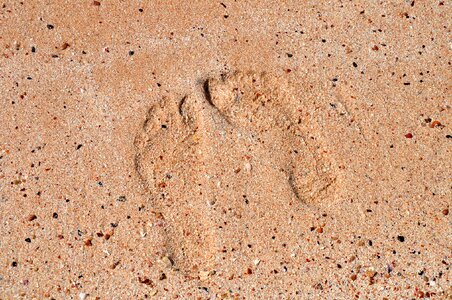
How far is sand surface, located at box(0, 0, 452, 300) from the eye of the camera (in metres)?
3.38

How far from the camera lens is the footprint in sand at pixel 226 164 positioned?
11.2 feet

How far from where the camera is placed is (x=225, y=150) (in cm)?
350

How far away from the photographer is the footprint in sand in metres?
3.42

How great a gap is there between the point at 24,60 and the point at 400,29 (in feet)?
7.91

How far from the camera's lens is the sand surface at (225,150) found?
338 centimetres

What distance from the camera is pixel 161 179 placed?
3496 millimetres

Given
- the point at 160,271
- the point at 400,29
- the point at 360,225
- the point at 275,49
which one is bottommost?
the point at 160,271

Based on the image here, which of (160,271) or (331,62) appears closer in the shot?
(160,271)

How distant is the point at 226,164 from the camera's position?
3.48 m

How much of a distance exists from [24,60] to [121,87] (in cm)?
66

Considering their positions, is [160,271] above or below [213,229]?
below

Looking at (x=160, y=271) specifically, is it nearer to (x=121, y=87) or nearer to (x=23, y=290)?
(x=23, y=290)

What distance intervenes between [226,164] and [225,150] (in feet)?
0.29

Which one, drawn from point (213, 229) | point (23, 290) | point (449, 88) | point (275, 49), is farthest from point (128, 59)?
point (449, 88)
